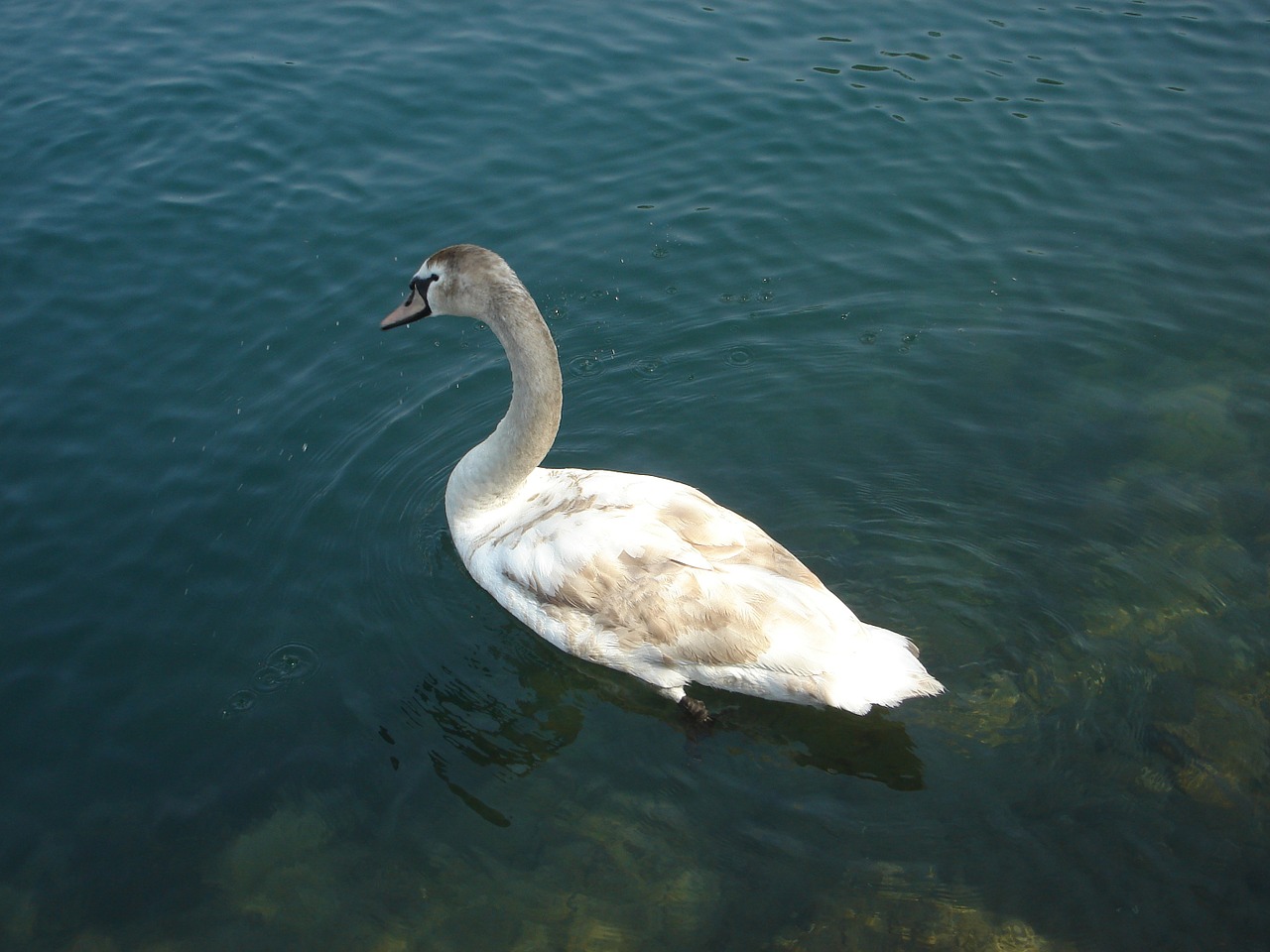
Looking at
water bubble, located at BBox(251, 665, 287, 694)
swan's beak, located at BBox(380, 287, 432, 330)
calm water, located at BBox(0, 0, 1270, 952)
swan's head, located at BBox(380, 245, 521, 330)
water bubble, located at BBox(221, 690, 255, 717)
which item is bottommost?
water bubble, located at BBox(221, 690, 255, 717)

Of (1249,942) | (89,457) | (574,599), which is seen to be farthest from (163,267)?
(1249,942)

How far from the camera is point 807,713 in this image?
6934 mm

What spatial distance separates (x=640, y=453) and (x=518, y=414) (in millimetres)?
1870

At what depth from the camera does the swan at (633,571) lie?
6.38 m

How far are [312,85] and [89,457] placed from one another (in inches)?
263

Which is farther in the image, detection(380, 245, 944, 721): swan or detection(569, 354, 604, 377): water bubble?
detection(569, 354, 604, 377): water bubble

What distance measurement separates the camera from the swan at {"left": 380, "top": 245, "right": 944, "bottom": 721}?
638 centimetres

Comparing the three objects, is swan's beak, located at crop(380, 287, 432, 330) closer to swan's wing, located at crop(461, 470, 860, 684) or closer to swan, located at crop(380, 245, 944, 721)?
swan, located at crop(380, 245, 944, 721)

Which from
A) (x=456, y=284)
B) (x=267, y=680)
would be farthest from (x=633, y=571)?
(x=267, y=680)

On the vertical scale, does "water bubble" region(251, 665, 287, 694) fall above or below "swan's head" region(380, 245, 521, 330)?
below

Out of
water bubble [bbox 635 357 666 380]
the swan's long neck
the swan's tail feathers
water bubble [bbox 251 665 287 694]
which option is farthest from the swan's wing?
water bubble [bbox 635 357 666 380]

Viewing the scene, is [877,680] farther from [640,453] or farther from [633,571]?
[640,453]

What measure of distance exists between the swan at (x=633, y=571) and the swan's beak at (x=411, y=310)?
0.01m

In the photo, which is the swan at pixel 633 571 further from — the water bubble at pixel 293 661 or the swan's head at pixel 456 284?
the water bubble at pixel 293 661
